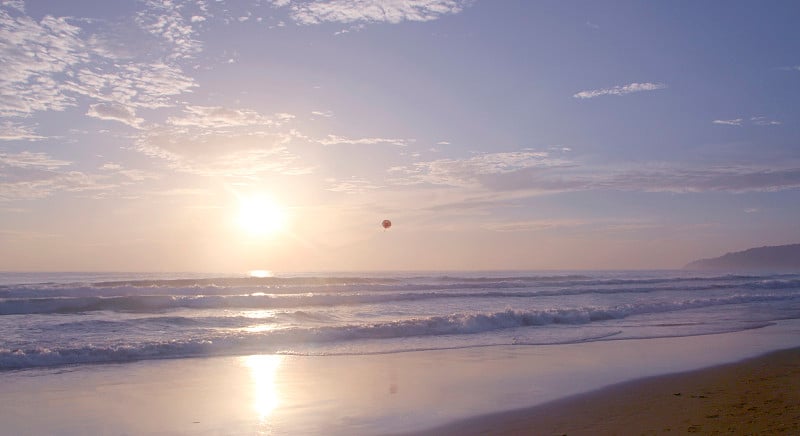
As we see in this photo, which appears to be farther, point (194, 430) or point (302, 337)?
point (302, 337)

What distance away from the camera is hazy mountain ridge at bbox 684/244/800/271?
148000mm

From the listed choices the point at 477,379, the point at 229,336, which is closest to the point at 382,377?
the point at 477,379

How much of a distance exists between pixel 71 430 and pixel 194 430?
1449 mm

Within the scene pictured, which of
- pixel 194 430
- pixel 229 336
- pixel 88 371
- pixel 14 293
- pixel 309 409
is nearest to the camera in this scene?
pixel 194 430

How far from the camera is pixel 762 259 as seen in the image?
154 m

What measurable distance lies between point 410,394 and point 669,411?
138 inches

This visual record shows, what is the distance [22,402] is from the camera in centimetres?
853

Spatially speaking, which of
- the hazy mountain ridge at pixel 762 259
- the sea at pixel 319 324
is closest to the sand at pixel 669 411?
the sea at pixel 319 324

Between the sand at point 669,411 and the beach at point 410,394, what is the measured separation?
22 millimetres

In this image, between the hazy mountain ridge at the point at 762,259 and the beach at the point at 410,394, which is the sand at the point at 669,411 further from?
the hazy mountain ridge at the point at 762,259

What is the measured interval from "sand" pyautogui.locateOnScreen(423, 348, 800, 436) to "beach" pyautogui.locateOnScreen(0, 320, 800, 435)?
0.07 ft

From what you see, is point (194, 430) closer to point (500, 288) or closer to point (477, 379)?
point (477, 379)

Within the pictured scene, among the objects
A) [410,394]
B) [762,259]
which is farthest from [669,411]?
[762,259]

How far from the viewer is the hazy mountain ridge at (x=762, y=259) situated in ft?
486
